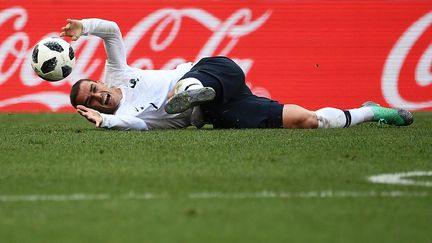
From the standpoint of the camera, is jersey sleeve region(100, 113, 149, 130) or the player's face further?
the player's face

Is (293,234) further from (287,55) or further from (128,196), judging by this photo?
(287,55)

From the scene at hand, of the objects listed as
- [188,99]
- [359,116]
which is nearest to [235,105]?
[188,99]

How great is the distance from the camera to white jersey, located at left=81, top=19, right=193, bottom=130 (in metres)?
9.25

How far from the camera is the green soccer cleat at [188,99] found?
27.8 ft

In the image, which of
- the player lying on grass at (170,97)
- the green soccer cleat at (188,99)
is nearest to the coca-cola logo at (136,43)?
the player lying on grass at (170,97)

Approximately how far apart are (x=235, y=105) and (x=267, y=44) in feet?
15.8

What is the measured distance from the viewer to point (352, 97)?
13.8 m

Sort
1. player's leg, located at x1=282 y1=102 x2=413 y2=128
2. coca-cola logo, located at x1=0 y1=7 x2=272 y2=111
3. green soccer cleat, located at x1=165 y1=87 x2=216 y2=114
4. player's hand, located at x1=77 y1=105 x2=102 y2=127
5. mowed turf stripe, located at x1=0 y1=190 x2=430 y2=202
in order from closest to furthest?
mowed turf stripe, located at x1=0 y1=190 x2=430 y2=202
green soccer cleat, located at x1=165 y1=87 x2=216 y2=114
player's hand, located at x1=77 y1=105 x2=102 y2=127
player's leg, located at x1=282 y1=102 x2=413 y2=128
coca-cola logo, located at x1=0 y1=7 x2=272 y2=111

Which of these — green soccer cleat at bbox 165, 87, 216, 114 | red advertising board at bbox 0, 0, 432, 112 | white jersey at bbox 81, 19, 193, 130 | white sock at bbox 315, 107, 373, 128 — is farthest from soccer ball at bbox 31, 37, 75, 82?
red advertising board at bbox 0, 0, 432, 112

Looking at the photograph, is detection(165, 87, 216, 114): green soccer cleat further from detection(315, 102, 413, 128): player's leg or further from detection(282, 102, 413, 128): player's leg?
detection(315, 102, 413, 128): player's leg

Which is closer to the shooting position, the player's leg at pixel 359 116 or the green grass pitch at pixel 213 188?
the green grass pitch at pixel 213 188

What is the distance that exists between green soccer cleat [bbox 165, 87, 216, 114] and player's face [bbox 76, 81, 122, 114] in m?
0.84

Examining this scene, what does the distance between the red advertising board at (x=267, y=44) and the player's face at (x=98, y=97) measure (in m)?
4.41

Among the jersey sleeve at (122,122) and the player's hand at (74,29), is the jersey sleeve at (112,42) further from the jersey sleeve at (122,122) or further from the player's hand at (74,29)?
the jersey sleeve at (122,122)
